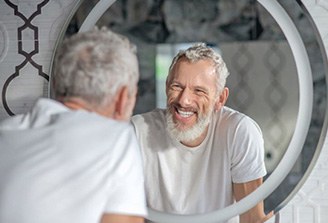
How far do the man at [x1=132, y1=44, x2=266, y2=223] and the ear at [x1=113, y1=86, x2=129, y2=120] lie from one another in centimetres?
35

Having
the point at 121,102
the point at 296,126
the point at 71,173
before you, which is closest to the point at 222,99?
the point at 296,126

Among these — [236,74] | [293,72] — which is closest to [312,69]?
[293,72]

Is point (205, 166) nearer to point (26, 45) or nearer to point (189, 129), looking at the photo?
point (189, 129)

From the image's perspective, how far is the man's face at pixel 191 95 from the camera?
1.21m

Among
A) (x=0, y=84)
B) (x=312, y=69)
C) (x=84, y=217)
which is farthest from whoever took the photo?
(x=0, y=84)

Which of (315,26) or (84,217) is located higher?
(315,26)

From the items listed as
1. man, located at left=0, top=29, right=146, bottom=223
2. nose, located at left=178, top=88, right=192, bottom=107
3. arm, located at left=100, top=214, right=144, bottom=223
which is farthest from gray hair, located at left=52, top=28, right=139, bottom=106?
nose, located at left=178, top=88, right=192, bottom=107

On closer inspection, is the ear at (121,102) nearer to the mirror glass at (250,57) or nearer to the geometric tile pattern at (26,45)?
the mirror glass at (250,57)

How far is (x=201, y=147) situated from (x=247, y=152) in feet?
0.32

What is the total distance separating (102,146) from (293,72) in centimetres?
54

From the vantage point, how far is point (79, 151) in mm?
803

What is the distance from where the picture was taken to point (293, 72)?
1.19 m

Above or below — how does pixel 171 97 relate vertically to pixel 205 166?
above

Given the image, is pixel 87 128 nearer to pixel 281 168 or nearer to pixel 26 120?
pixel 26 120
